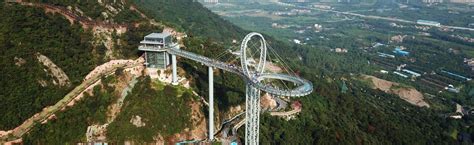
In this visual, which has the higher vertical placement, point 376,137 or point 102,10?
point 102,10

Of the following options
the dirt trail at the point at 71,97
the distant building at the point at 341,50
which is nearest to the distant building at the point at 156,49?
the dirt trail at the point at 71,97

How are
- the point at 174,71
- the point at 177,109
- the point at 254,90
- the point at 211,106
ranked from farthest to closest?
1. the point at 174,71
2. the point at 177,109
3. the point at 211,106
4. the point at 254,90

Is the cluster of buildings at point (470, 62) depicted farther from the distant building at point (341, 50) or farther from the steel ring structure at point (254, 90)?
the steel ring structure at point (254, 90)

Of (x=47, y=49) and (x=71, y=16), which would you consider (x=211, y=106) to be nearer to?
(x=47, y=49)

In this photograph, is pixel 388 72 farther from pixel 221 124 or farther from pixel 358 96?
pixel 221 124

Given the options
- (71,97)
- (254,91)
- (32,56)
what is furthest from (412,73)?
(32,56)

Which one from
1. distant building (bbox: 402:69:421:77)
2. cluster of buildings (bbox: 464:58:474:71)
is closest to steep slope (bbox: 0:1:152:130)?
distant building (bbox: 402:69:421:77)

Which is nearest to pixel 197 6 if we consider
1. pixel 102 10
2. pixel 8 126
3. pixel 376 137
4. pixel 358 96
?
pixel 358 96
